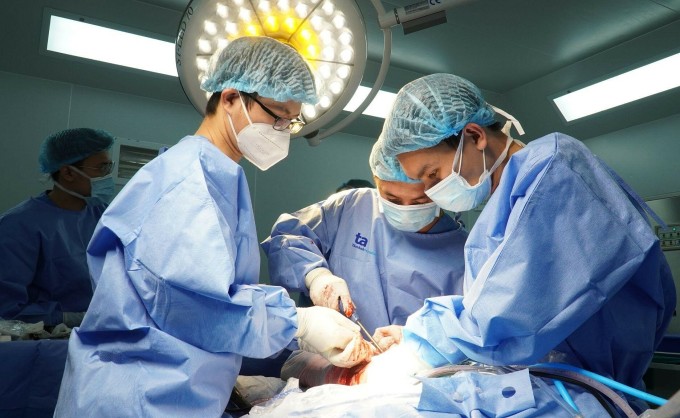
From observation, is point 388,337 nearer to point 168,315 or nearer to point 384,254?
point 384,254

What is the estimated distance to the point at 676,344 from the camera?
137 inches

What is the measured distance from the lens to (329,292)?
1.90m

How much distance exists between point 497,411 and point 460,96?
0.96m

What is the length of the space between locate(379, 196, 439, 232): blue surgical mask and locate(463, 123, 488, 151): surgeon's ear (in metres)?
0.42

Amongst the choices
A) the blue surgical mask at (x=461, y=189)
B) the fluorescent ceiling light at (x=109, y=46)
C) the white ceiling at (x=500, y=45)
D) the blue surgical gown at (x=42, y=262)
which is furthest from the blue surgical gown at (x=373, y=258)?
the blue surgical gown at (x=42, y=262)

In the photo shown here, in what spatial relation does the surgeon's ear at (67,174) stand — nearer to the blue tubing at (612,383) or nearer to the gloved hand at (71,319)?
the gloved hand at (71,319)

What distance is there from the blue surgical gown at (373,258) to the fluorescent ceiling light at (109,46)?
122 centimetres

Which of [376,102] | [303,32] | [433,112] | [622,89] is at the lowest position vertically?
[433,112]

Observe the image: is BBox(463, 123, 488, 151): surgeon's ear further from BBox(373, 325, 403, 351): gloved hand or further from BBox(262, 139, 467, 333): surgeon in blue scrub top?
BBox(373, 325, 403, 351): gloved hand

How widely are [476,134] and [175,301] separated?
3.29 ft

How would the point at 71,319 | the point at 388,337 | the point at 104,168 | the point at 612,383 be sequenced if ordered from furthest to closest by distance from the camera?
the point at 104,168 < the point at 71,319 < the point at 388,337 < the point at 612,383

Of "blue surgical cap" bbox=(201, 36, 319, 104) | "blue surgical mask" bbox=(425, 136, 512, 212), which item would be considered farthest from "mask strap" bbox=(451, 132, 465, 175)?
"blue surgical cap" bbox=(201, 36, 319, 104)

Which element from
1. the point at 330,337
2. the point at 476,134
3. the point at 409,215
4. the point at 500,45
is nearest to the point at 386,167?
the point at 409,215

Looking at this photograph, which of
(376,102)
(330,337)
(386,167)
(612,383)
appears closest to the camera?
(612,383)
